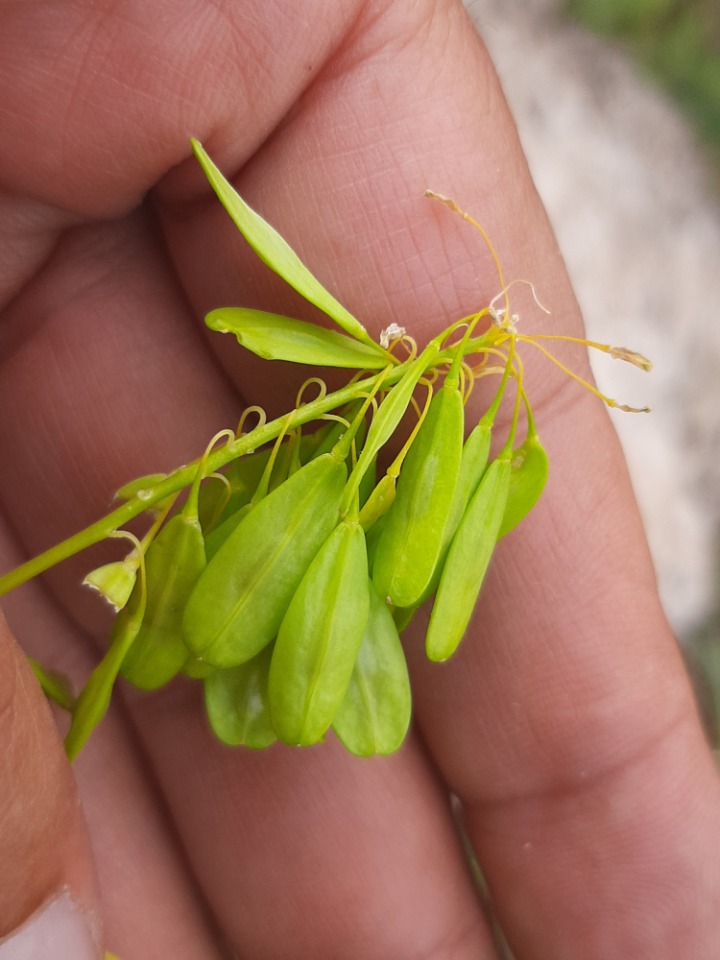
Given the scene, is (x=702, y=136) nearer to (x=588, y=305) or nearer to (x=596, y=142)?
(x=596, y=142)

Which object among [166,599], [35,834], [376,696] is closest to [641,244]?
[376,696]

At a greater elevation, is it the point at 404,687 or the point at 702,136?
the point at 702,136

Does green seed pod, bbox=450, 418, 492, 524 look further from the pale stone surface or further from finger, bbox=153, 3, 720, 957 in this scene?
the pale stone surface

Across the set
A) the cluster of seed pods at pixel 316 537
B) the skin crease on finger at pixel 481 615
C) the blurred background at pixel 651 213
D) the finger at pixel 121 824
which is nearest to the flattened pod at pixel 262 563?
the cluster of seed pods at pixel 316 537

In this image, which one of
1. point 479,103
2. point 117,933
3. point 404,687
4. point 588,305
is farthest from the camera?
point 588,305

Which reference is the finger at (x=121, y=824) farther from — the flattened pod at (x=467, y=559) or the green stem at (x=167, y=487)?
the flattened pod at (x=467, y=559)

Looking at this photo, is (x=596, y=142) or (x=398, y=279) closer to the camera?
(x=398, y=279)

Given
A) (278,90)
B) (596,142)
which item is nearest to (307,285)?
(278,90)
